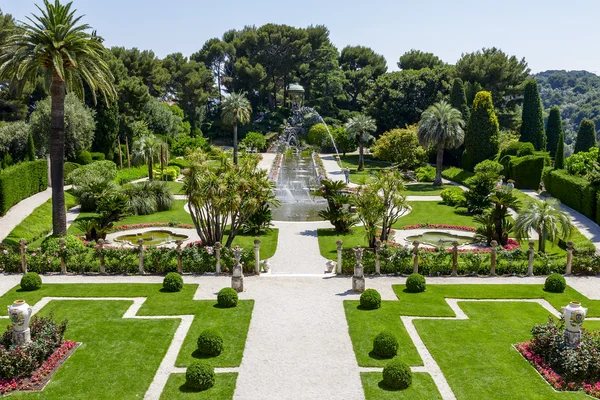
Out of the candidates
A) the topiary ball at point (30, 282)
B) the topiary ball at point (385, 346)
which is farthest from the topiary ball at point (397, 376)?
the topiary ball at point (30, 282)

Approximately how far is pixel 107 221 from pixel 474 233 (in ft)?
72.9

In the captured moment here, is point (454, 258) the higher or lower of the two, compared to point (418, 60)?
lower

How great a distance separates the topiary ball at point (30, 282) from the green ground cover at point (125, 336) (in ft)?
1.26

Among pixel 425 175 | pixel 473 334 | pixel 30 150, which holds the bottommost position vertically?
pixel 473 334

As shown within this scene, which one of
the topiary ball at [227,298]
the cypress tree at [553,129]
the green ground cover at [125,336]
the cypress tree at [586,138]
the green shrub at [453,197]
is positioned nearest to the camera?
the green ground cover at [125,336]

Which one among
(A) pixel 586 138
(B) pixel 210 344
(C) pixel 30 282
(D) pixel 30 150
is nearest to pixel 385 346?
(B) pixel 210 344

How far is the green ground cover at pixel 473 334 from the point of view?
1658cm

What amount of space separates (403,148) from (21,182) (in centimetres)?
3649

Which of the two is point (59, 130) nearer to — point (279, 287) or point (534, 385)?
point (279, 287)

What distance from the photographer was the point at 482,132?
5534cm

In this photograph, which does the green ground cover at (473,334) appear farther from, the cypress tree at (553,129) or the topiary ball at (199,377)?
the cypress tree at (553,129)

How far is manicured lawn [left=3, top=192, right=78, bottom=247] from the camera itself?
1268 inches

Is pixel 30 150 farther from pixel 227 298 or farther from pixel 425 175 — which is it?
pixel 425 175

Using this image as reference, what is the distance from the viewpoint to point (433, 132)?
52594mm
